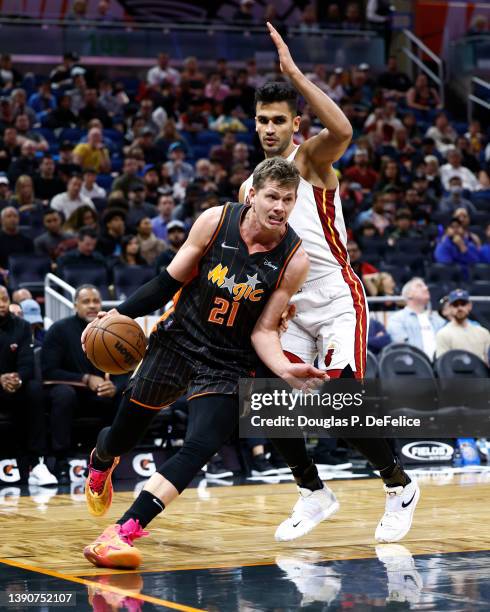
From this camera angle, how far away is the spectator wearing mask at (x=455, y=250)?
15055 millimetres

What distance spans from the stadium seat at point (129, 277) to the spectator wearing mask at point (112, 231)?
31.2 inches

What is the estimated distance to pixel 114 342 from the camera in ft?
17.3

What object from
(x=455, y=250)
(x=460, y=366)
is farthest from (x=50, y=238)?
(x=455, y=250)

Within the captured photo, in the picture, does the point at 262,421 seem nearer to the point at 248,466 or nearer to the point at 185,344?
the point at 248,466

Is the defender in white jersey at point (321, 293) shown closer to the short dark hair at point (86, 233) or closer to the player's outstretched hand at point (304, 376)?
the player's outstretched hand at point (304, 376)

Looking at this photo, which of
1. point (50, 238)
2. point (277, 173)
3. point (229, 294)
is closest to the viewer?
point (277, 173)


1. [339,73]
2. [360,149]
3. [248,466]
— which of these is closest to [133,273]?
[248,466]

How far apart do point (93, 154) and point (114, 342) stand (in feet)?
37.2

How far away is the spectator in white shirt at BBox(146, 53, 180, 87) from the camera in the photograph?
65.9 ft

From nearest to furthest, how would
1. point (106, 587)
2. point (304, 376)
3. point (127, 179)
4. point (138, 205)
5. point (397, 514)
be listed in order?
point (106, 587) < point (304, 376) < point (397, 514) < point (138, 205) < point (127, 179)

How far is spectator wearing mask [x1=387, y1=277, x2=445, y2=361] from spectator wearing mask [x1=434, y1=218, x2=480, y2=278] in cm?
308

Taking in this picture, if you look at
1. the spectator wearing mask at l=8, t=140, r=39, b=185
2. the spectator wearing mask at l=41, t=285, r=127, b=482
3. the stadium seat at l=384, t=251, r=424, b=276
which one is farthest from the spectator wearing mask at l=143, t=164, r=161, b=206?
the spectator wearing mask at l=41, t=285, r=127, b=482

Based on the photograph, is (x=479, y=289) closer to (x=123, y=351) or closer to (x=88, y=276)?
(x=88, y=276)

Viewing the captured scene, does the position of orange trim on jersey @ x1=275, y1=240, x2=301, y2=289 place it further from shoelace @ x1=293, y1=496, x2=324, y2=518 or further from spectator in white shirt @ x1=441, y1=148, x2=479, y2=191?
spectator in white shirt @ x1=441, y1=148, x2=479, y2=191
